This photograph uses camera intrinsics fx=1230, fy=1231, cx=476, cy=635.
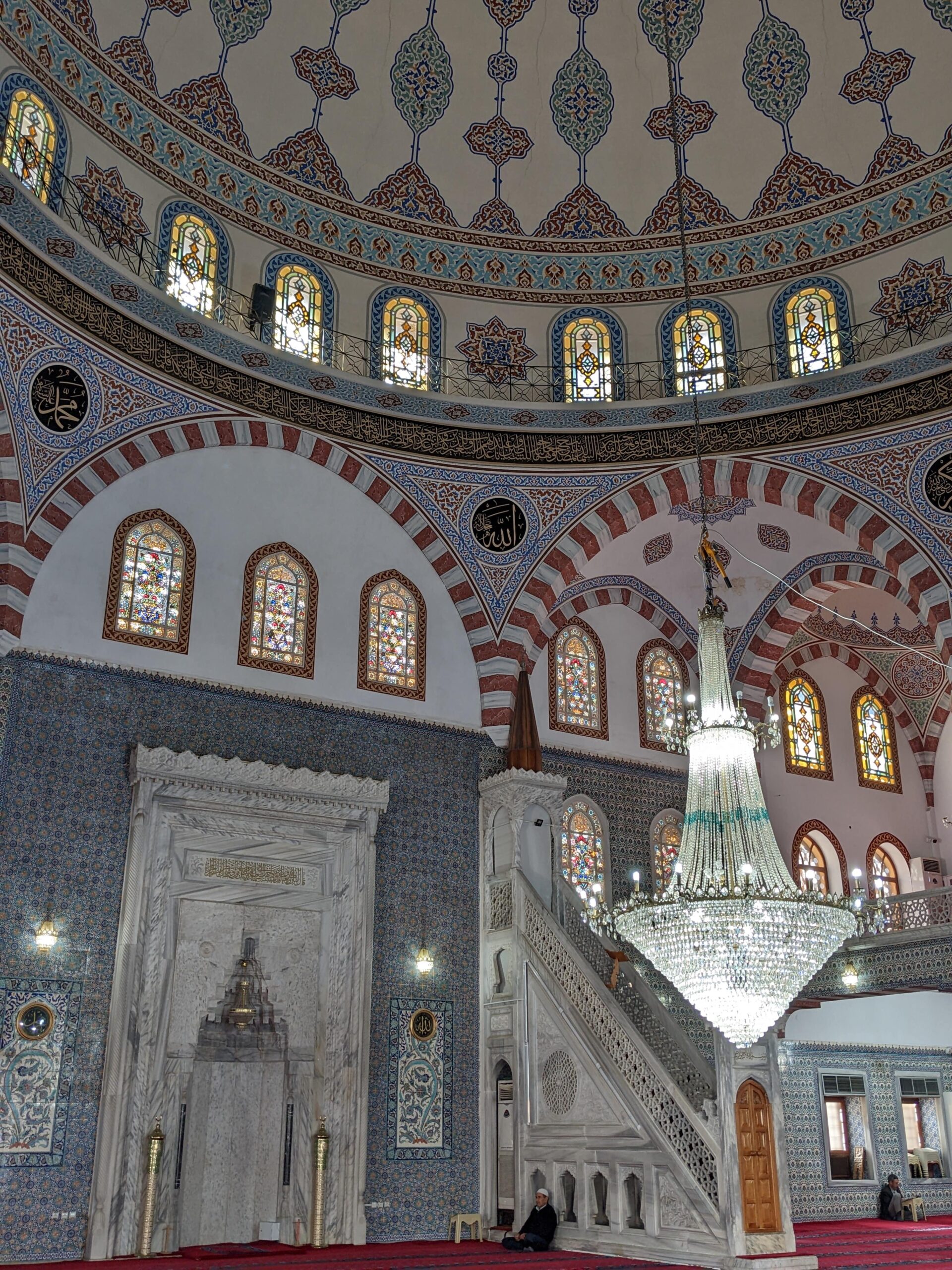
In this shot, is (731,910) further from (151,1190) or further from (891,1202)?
(891,1202)

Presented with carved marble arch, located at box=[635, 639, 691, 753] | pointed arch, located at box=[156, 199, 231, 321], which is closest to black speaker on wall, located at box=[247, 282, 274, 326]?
pointed arch, located at box=[156, 199, 231, 321]

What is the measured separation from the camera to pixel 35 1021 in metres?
8.09

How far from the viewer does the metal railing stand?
967cm

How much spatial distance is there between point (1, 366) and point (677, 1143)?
7076mm

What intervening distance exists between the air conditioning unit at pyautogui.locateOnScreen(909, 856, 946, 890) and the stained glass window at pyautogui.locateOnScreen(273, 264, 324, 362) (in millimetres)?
8572

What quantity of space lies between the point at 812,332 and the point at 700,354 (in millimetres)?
1035

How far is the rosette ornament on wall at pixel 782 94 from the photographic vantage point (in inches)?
449

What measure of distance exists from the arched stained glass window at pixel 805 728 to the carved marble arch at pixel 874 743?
492 mm

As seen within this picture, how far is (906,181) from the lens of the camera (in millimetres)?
10898

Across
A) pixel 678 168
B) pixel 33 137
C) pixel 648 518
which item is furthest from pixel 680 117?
pixel 33 137

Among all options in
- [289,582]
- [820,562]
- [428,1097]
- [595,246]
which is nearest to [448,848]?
[428,1097]

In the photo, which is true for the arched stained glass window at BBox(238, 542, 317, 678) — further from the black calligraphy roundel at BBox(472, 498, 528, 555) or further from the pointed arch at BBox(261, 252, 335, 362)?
the pointed arch at BBox(261, 252, 335, 362)

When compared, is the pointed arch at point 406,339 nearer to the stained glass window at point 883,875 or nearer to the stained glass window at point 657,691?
the stained glass window at point 657,691

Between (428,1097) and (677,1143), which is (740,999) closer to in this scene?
(677,1143)
